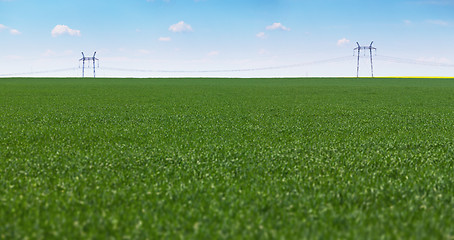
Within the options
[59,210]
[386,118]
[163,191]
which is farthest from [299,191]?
[386,118]

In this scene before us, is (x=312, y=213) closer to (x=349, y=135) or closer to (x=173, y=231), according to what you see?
(x=173, y=231)

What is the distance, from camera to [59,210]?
4.06 metres

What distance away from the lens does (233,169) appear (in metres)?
5.87

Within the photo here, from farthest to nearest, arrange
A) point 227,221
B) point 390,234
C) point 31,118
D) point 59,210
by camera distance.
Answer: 1. point 31,118
2. point 59,210
3. point 227,221
4. point 390,234

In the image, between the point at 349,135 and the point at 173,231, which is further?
the point at 349,135

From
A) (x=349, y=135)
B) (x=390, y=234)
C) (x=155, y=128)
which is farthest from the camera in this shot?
(x=155, y=128)

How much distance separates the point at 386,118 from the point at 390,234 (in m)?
9.91

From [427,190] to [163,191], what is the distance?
3152 mm

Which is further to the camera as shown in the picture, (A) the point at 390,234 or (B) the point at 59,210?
(B) the point at 59,210

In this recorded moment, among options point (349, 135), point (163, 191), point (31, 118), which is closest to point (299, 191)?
point (163, 191)

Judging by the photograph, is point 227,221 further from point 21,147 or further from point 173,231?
point 21,147

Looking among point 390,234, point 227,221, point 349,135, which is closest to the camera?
point 390,234

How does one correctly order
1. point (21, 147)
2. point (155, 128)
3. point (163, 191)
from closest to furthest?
1. point (163, 191)
2. point (21, 147)
3. point (155, 128)

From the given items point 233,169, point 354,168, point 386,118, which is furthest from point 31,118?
point 386,118
